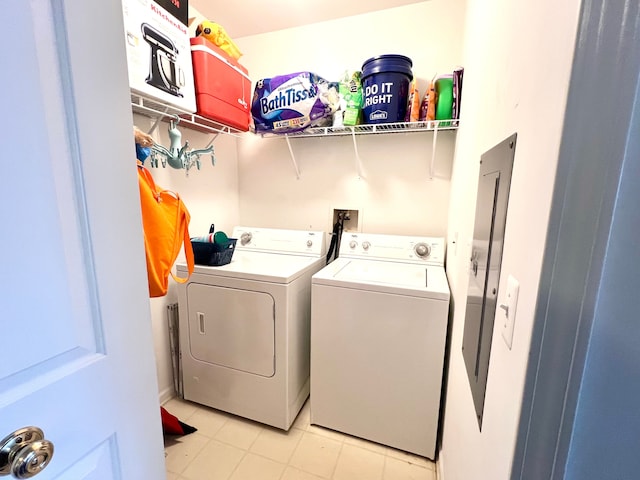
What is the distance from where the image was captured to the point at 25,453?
472 mm

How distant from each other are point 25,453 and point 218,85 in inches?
67.9

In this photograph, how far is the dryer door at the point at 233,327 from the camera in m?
1.69

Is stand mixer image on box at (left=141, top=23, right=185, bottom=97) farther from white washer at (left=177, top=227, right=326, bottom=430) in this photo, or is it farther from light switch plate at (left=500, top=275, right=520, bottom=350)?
light switch plate at (left=500, top=275, right=520, bottom=350)

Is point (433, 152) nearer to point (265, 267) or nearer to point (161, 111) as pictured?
point (265, 267)

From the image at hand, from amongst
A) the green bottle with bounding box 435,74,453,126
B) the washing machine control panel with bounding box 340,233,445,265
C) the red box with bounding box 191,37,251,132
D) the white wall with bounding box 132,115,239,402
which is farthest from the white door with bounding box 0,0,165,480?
the green bottle with bounding box 435,74,453,126

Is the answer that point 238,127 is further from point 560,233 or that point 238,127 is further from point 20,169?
point 560,233

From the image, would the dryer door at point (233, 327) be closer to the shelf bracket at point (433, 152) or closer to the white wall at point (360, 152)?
the white wall at point (360, 152)

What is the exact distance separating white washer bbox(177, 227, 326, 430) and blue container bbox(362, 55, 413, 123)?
3.55 ft

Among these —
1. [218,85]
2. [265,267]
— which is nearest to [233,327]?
[265,267]

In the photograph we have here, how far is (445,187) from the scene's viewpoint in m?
2.07

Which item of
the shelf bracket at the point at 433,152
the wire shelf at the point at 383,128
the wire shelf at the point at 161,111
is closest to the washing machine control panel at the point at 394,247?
the shelf bracket at the point at 433,152

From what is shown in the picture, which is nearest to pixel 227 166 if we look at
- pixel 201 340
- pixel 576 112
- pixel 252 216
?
pixel 252 216

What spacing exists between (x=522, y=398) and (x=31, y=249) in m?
0.84

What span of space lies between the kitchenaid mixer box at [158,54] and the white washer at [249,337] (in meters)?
0.97
